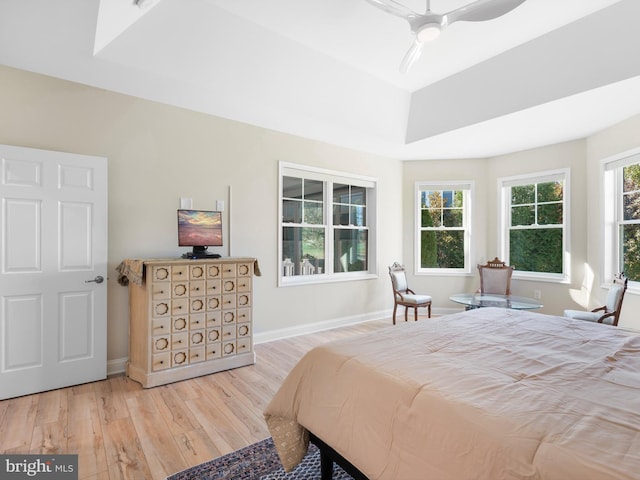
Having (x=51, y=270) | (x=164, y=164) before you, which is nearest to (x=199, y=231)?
(x=164, y=164)

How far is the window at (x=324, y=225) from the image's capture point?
4.63m

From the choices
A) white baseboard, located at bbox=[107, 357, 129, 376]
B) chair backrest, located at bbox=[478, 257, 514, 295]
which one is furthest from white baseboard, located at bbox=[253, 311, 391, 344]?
chair backrest, located at bbox=[478, 257, 514, 295]

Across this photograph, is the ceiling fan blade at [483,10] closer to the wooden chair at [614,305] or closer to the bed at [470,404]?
the bed at [470,404]

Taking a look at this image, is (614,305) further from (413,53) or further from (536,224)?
(413,53)

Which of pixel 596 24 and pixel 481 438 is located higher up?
pixel 596 24

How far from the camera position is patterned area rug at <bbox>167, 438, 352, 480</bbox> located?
184cm

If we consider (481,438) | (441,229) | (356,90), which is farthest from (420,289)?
(481,438)

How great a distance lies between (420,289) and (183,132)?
432 centimetres

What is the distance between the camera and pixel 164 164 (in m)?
3.56

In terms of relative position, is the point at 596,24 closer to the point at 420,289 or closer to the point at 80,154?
the point at 420,289

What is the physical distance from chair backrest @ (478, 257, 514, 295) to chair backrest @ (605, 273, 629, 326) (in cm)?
133

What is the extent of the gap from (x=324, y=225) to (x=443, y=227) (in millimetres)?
2203

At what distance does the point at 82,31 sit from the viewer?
245cm

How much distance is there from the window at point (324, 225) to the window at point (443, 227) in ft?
3.10
